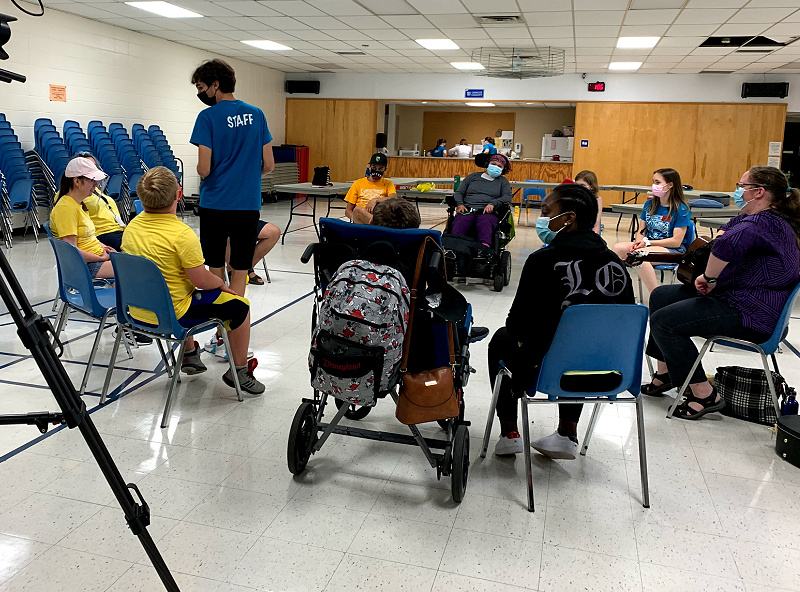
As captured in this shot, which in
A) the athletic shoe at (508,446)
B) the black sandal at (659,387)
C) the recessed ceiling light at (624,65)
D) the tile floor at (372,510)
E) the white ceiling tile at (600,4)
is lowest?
the tile floor at (372,510)

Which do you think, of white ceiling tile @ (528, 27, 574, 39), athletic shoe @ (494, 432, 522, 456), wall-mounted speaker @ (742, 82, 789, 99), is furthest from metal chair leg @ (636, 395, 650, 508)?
wall-mounted speaker @ (742, 82, 789, 99)

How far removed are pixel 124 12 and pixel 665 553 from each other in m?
9.57

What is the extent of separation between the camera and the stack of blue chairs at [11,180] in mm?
7566

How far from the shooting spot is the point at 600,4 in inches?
301

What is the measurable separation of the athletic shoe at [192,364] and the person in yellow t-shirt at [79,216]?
79 centimetres

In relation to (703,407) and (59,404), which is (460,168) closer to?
(703,407)

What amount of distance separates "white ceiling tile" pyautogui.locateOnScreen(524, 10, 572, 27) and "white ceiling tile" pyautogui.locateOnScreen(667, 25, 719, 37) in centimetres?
144

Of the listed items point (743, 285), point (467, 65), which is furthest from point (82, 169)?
point (467, 65)

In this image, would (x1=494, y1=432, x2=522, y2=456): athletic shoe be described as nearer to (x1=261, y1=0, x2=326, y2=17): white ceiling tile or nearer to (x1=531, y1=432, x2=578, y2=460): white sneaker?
(x1=531, y1=432, x2=578, y2=460): white sneaker

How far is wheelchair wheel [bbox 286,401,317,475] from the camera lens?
247 centimetres

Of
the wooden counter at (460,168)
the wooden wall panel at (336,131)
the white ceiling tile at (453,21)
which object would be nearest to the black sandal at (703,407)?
the white ceiling tile at (453,21)

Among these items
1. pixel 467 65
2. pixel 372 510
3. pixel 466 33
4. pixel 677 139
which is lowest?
pixel 372 510

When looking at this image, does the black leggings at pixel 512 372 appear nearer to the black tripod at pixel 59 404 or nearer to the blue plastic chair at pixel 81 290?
the black tripod at pixel 59 404

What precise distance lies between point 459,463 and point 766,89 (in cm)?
1388
